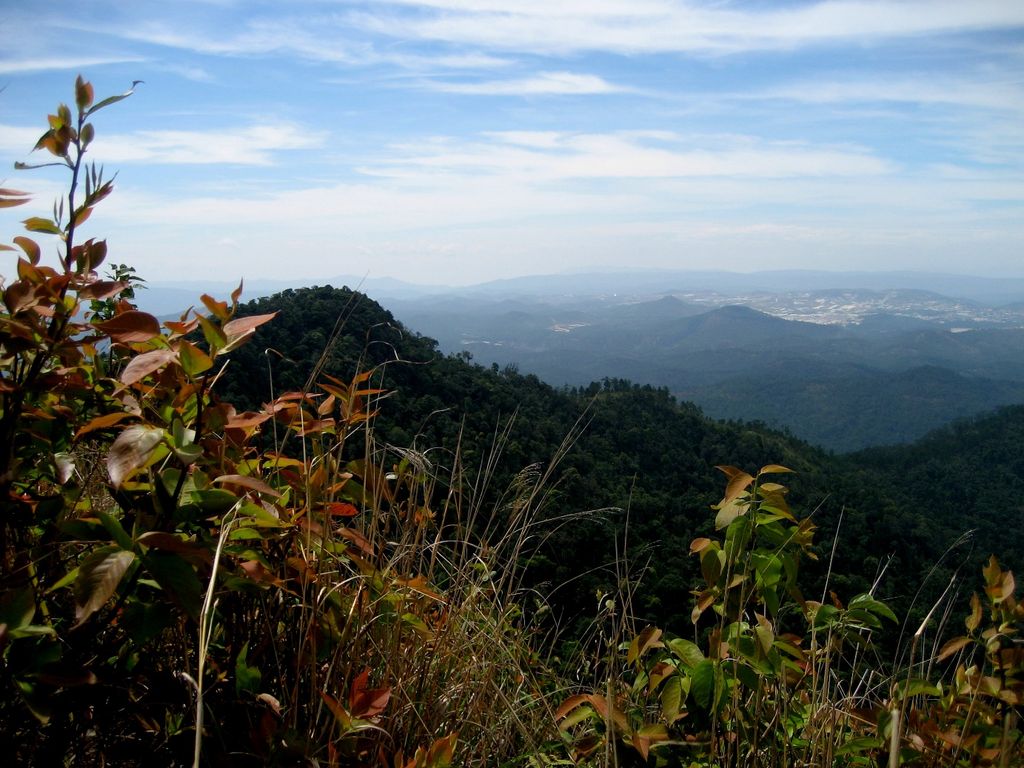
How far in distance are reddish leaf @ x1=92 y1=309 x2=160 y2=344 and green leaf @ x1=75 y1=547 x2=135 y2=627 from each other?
1.05ft

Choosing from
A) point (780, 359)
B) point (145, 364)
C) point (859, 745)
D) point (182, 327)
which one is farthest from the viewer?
point (780, 359)

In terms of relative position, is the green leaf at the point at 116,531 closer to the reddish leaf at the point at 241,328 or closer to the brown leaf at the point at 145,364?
the brown leaf at the point at 145,364

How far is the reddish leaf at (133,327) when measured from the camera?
1.03m

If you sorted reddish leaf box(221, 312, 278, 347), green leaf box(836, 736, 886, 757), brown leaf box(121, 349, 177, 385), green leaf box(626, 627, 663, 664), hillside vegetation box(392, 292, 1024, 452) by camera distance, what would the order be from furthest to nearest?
hillside vegetation box(392, 292, 1024, 452)
green leaf box(626, 627, 663, 664)
green leaf box(836, 736, 886, 757)
reddish leaf box(221, 312, 278, 347)
brown leaf box(121, 349, 177, 385)

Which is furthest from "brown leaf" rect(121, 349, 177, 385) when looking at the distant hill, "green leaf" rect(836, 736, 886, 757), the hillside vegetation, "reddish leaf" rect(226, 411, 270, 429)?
the distant hill

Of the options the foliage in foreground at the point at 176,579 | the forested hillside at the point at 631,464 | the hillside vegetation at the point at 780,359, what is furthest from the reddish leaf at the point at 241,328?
the hillside vegetation at the point at 780,359

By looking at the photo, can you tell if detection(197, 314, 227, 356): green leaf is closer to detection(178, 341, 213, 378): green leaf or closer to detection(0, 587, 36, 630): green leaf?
detection(178, 341, 213, 378): green leaf

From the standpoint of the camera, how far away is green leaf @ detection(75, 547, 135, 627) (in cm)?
A: 83

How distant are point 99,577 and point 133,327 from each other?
38 centimetres

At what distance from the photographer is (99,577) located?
2.81 feet

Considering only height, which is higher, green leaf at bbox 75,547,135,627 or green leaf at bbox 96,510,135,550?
green leaf at bbox 96,510,135,550

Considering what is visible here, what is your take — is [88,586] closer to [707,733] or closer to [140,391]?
[140,391]

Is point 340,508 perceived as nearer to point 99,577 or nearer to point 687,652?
point 99,577

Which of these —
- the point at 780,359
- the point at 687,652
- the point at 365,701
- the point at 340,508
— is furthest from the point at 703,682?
the point at 780,359
